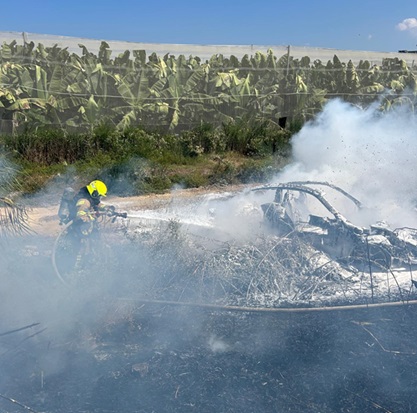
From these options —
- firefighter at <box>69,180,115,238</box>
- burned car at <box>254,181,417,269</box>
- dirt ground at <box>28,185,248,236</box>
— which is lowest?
dirt ground at <box>28,185,248,236</box>

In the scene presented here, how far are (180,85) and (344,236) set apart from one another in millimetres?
8531

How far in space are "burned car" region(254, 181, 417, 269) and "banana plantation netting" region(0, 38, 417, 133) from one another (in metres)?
7.09

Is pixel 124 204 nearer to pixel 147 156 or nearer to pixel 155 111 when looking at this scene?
pixel 147 156

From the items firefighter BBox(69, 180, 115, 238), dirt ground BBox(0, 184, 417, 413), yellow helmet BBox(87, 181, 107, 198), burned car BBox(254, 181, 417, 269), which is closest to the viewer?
dirt ground BBox(0, 184, 417, 413)

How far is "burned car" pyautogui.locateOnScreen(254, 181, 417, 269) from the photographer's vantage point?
7100 mm

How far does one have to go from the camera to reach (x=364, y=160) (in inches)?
439

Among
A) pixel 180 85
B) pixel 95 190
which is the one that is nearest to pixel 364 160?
pixel 180 85

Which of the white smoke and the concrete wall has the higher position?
the concrete wall

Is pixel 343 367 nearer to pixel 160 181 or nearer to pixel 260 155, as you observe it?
pixel 160 181

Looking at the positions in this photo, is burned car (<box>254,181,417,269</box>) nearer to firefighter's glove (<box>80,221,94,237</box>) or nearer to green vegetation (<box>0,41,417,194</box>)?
firefighter's glove (<box>80,221,94,237</box>)

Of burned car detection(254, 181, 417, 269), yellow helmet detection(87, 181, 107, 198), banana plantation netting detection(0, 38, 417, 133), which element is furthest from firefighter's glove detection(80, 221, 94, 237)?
banana plantation netting detection(0, 38, 417, 133)

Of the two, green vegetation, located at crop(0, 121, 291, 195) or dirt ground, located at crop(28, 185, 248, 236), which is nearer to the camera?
dirt ground, located at crop(28, 185, 248, 236)

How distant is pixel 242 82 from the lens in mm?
15055

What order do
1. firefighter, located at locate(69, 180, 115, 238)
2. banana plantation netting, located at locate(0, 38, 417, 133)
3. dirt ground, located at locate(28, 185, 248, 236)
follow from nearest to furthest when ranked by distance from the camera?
firefighter, located at locate(69, 180, 115, 238) < dirt ground, located at locate(28, 185, 248, 236) < banana plantation netting, located at locate(0, 38, 417, 133)
